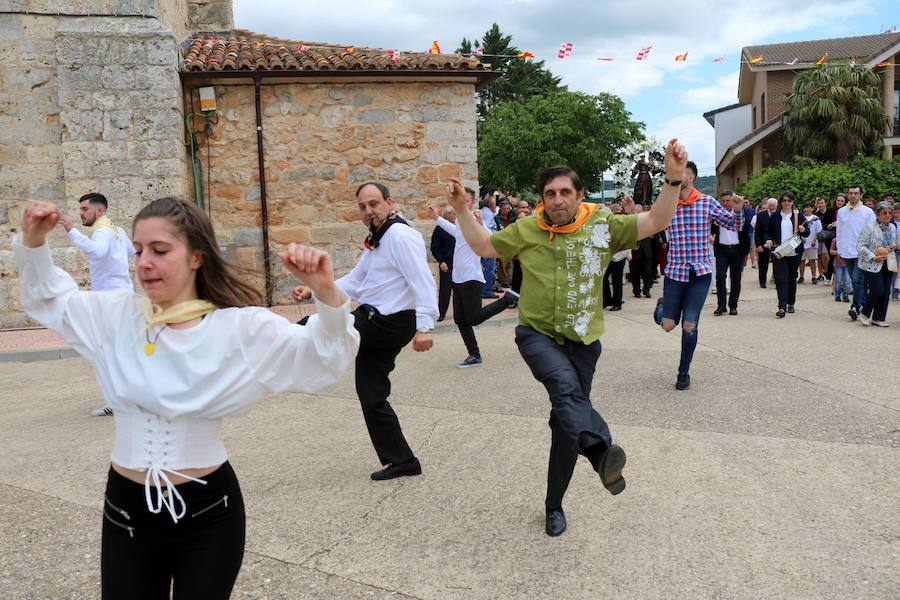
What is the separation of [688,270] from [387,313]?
357cm

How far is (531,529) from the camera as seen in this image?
3.88 m

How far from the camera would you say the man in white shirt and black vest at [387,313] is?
15.7 ft

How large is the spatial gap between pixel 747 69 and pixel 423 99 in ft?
100

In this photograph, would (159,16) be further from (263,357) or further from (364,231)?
(263,357)

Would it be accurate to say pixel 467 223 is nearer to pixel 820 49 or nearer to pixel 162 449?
pixel 162 449

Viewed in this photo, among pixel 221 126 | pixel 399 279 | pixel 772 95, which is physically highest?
pixel 772 95

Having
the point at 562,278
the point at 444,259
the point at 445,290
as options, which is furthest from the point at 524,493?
the point at 444,259

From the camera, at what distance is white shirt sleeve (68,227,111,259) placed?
695 centimetres

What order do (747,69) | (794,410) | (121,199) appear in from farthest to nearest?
(747,69)
(121,199)
(794,410)

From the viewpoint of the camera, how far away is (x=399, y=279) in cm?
489

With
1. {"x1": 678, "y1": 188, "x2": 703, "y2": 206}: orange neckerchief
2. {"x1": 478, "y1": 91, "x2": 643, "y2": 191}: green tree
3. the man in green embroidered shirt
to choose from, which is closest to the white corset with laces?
the man in green embroidered shirt

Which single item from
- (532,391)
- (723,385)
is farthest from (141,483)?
(723,385)

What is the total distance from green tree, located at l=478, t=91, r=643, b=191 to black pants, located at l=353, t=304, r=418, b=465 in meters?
36.7

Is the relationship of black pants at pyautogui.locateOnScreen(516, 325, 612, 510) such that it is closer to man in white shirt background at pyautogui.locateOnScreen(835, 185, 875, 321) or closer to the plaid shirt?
the plaid shirt
